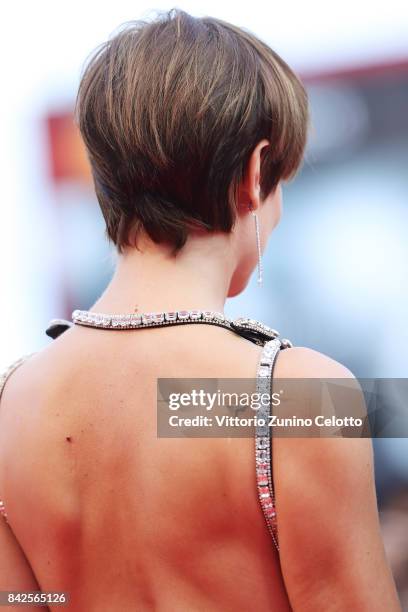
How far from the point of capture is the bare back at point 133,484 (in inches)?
49.5

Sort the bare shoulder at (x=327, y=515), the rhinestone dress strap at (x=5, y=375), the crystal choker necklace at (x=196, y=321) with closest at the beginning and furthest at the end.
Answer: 1. the bare shoulder at (x=327, y=515)
2. the crystal choker necklace at (x=196, y=321)
3. the rhinestone dress strap at (x=5, y=375)

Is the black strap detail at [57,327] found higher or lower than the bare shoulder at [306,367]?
higher

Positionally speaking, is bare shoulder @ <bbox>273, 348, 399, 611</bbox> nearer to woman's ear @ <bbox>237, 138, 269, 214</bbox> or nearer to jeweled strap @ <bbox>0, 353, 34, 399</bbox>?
woman's ear @ <bbox>237, 138, 269, 214</bbox>

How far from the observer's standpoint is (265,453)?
4.00 ft

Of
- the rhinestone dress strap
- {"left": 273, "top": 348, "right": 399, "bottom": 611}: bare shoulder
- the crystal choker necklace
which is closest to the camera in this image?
{"left": 273, "top": 348, "right": 399, "bottom": 611}: bare shoulder

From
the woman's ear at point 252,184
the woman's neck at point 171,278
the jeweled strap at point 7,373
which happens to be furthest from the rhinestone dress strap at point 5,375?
the woman's ear at point 252,184

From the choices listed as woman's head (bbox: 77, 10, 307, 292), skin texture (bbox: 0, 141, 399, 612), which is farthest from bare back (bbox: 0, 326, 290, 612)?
woman's head (bbox: 77, 10, 307, 292)

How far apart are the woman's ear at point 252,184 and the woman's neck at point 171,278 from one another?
8 centimetres

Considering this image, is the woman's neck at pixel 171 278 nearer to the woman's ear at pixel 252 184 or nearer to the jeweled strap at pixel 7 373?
the woman's ear at pixel 252 184

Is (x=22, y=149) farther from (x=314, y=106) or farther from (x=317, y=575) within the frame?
(x=317, y=575)

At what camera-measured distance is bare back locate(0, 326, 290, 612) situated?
1.26 meters

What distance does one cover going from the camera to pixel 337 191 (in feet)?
15.0

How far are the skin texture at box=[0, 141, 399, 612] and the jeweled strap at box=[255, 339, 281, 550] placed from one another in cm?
1

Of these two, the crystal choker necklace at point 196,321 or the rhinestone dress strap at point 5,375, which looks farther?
the rhinestone dress strap at point 5,375
